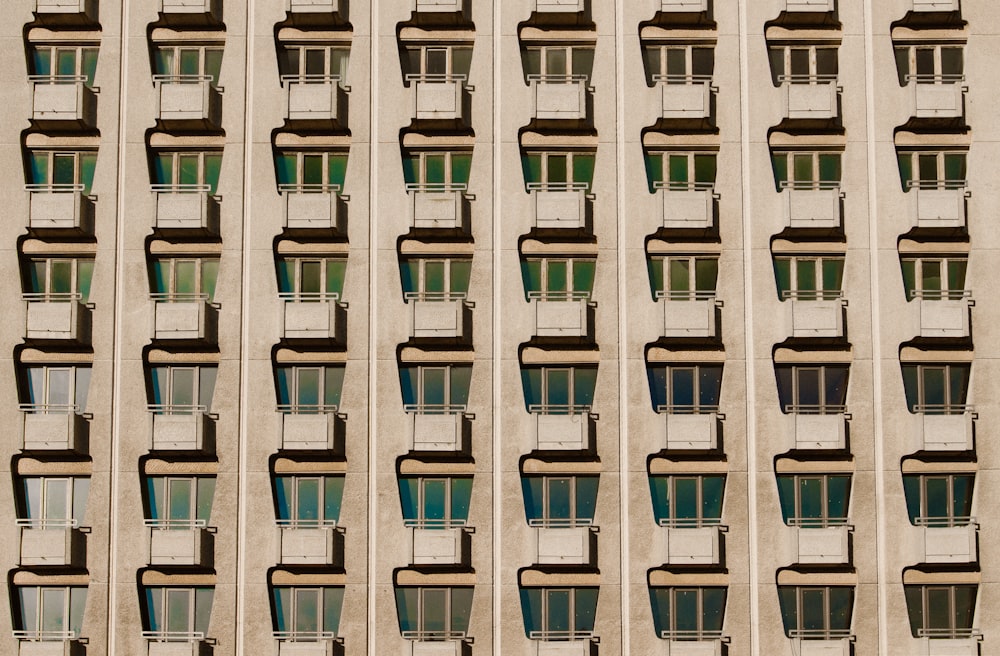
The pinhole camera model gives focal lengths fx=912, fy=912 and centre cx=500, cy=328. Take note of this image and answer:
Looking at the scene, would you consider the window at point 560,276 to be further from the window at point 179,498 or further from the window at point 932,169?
the window at point 179,498

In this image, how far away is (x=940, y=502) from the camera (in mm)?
29109

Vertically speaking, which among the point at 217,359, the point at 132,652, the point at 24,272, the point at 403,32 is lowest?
the point at 132,652

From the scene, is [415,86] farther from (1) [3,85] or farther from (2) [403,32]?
(1) [3,85]

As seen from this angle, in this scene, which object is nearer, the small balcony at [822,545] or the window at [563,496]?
the small balcony at [822,545]

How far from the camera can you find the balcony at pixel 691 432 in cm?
2866

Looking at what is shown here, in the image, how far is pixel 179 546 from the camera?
28.5m

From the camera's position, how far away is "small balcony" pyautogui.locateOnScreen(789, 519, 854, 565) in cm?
2839

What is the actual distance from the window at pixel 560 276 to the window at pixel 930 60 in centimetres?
1224

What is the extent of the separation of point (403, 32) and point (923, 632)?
2558cm

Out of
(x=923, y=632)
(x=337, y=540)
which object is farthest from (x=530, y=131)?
(x=923, y=632)

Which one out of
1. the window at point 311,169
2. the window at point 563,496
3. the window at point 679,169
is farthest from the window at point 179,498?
the window at point 679,169

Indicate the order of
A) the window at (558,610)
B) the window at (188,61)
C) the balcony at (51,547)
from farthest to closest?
the window at (188,61) → the window at (558,610) → the balcony at (51,547)

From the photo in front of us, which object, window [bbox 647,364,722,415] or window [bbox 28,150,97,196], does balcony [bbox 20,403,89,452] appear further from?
window [bbox 647,364,722,415]

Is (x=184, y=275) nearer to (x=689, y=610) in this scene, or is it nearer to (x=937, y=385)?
(x=689, y=610)
